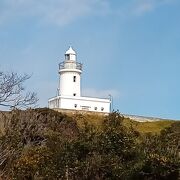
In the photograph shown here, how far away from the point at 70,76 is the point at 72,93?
102 inches

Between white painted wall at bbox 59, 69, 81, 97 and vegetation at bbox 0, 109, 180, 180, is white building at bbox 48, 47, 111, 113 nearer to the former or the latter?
white painted wall at bbox 59, 69, 81, 97

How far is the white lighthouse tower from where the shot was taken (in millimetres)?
58625

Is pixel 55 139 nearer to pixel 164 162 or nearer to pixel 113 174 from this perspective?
pixel 113 174

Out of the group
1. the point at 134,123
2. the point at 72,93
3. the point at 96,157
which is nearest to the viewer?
the point at 96,157

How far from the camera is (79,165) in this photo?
15406 mm

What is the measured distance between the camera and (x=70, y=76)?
60.0 metres

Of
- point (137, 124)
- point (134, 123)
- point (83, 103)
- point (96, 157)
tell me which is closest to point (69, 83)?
point (83, 103)

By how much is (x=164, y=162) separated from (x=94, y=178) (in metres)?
2.20

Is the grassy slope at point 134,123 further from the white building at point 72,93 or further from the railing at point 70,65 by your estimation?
the railing at point 70,65

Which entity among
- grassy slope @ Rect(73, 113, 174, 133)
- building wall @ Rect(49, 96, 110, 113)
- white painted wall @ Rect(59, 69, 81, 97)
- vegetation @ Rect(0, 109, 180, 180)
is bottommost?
vegetation @ Rect(0, 109, 180, 180)

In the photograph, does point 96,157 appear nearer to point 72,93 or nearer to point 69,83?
point 72,93

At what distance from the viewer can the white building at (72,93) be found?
2147 inches

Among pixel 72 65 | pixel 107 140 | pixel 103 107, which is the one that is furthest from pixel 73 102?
pixel 107 140

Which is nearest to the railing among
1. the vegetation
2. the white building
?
the white building
